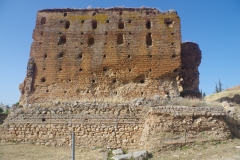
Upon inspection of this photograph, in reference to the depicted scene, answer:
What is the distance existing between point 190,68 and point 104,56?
6.91 metres

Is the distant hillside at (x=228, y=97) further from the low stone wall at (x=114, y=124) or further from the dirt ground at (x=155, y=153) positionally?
the dirt ground at (x=155, y=153)

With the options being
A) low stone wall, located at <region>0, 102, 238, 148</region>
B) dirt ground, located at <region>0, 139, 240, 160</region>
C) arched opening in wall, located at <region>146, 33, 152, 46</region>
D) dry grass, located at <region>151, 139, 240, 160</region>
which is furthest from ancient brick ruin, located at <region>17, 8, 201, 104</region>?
dry grass, located at <region>151, 139, 240, 160</region>

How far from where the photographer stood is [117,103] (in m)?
11.0

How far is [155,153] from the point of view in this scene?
854cm

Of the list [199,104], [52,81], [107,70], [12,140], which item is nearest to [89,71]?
[107,70]

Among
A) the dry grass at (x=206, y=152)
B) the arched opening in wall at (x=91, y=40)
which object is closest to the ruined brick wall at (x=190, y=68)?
the arched opening in wall at (x=91, y=40)

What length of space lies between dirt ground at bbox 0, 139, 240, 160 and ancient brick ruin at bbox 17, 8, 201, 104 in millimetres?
6478

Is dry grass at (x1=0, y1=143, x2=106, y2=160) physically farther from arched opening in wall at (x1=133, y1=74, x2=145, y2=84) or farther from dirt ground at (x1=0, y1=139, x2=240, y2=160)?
arched opening in wall at (x1=133, y1=74, x2=145, y2=84)

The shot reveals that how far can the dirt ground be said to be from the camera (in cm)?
795

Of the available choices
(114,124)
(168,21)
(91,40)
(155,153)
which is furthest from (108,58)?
(155,153)

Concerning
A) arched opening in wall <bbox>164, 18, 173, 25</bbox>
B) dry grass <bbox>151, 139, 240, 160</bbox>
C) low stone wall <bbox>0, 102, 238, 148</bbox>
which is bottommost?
dry grass <bbox>151, 139, 240, 160</bbox>

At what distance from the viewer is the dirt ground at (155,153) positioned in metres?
7.95

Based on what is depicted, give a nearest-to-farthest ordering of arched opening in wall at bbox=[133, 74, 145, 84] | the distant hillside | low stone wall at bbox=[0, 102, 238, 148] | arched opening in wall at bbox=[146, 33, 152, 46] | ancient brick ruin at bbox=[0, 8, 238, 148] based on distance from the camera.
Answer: low stone wall at bbox=[0, 102, 238, 148]
ancient brick ruin at bbox=[0, 8, 238, 148]
arched opening in wall at bbox=[133, 74, 145, 84]
arched opening in wall at bbox=[146, 33, 152, 46]
the distant hillside

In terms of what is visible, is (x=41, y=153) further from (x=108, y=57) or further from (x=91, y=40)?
(x=91, y=40)
